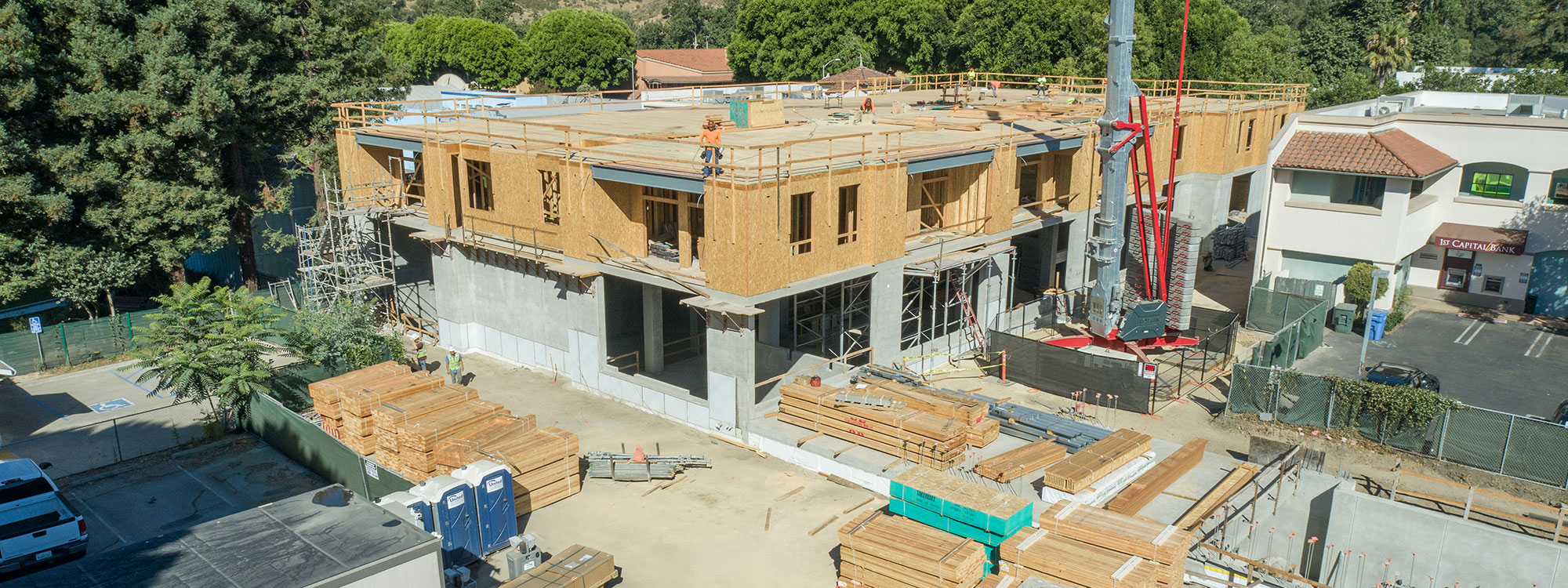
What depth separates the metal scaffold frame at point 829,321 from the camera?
28.9 m

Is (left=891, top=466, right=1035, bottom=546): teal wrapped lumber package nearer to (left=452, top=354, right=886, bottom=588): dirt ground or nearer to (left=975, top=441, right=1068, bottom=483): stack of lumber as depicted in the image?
(left=452, top=354, right=886, bottom=588): dirt ground

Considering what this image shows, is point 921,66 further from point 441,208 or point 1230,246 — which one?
point 441,208

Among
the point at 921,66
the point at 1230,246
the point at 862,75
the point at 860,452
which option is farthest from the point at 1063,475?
the point at 921,66

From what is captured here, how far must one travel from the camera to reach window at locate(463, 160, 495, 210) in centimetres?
3195

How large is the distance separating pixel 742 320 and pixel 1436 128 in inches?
1108

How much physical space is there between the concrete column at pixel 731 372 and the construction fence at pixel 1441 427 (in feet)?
41.5

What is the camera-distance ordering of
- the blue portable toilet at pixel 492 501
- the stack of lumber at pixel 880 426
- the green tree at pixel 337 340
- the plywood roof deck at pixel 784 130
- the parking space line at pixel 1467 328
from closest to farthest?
the blue portable toilet at pixel 492 501 < the stack of lumber at pixel 880 426 < the plywood roof deck at pixel 784 130 < the green tree at pixel 337 340 < the parking space line at pixel 1467 328

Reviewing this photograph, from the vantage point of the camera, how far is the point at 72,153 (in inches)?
1198

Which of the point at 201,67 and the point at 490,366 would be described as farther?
the point at 201,67

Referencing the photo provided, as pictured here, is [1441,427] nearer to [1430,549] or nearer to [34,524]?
[1430,549]

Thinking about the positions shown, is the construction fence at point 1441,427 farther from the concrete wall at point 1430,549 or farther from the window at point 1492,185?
the window at point 1492,185

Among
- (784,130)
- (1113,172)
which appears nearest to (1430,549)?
(1113,172)

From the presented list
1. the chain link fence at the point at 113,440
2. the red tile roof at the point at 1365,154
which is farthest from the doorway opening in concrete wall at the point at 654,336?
the red tile roof at the point at 1365,154

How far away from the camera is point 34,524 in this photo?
18141 millimetres
